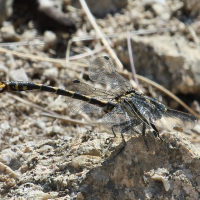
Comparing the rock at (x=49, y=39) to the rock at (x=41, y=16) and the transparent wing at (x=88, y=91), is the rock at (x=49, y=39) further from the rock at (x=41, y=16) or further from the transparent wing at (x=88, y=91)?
the transparent wing at (x=88, y=91)

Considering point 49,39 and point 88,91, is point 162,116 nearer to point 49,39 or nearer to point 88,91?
point 88,91

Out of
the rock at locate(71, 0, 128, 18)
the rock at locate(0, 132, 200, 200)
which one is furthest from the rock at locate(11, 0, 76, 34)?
the rock at locate(0, 132, 200, 200)

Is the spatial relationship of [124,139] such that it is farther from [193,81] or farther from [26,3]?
[26,3]

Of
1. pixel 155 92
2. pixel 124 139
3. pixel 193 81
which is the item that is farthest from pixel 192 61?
pixel 124 139

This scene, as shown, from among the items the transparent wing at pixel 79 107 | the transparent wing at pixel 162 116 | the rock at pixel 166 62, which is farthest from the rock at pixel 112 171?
the rock at pixel 166 62

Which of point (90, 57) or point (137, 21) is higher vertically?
point (137, 21)

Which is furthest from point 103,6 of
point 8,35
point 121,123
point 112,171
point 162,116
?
point 112,171
